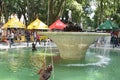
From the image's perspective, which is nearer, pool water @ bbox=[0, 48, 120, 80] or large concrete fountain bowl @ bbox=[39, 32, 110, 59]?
pool water @ bbox=[0, 48, 120, 80]

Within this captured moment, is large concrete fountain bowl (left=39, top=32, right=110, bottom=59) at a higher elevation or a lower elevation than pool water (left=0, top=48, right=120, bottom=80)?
higher

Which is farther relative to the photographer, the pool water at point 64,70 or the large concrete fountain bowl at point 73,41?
the large concrete fountain bowl at point 73,41

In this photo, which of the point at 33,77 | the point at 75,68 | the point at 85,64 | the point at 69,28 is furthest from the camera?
the point at 69,28

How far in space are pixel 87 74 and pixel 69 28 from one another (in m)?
6.19

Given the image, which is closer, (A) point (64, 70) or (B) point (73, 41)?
(A) point (64, 70)

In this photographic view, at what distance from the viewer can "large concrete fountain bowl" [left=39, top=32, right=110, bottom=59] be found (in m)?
18.6

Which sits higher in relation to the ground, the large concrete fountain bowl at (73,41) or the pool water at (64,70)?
the large concrete fountain bowl at (73,41)

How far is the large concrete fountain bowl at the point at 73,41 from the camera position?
18.6 metres

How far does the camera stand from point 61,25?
112ft

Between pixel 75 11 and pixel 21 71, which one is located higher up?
pixel 75 11

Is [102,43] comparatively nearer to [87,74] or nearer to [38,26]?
[38,26]

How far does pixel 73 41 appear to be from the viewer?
18.8 m

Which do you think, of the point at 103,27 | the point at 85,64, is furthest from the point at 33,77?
the point at 103,27

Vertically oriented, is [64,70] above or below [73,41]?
below
